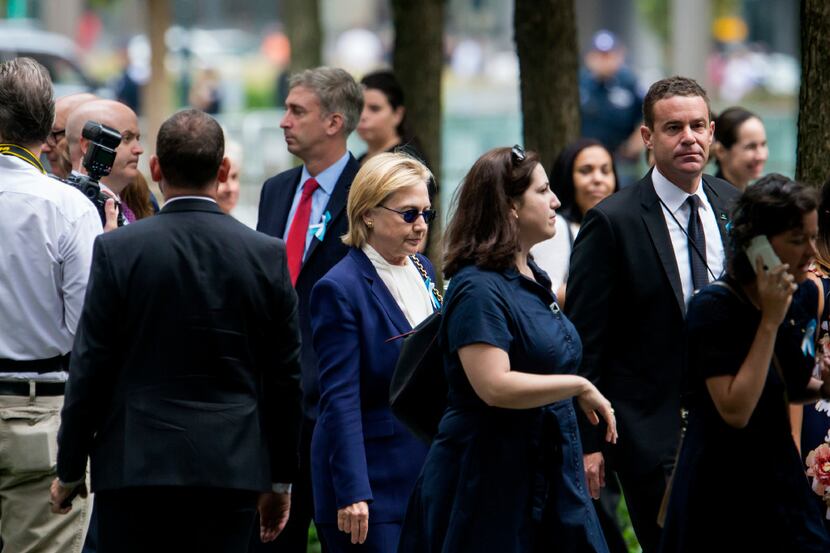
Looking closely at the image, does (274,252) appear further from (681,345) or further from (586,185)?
(586,185)

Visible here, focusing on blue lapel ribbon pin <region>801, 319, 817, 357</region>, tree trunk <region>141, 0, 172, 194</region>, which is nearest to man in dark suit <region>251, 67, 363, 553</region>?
blue lapel ribbon pin <region>801, 319, 817, 357</region>

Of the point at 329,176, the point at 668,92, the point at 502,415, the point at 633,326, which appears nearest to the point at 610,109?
the point at 329,176

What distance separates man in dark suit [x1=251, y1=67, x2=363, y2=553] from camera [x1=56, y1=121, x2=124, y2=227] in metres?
1.13

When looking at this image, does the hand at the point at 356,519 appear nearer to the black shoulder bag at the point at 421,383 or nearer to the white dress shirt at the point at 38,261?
the black shoulder bag at the point at 421,383

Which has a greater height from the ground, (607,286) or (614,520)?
(607,286)

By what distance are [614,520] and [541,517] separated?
3.08m

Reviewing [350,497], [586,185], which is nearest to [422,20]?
[586,185]

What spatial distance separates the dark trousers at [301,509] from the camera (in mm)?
7113

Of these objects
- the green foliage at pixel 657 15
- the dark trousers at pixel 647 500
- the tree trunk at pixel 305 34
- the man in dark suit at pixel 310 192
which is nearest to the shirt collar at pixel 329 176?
the man in dark suit at pixel 310 192

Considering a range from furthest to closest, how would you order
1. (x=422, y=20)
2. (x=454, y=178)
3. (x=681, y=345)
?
(x=454, y=178)
(x=422, y=20)
(x=681, y=345)

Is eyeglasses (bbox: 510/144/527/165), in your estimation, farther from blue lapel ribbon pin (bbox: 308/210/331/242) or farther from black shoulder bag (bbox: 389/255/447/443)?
blue lapel ribbon pin (bbox: 308/210/331/242)

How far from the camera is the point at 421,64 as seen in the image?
38.0ft

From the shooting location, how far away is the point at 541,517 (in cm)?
542

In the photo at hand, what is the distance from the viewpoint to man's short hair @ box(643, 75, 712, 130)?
6656mm
